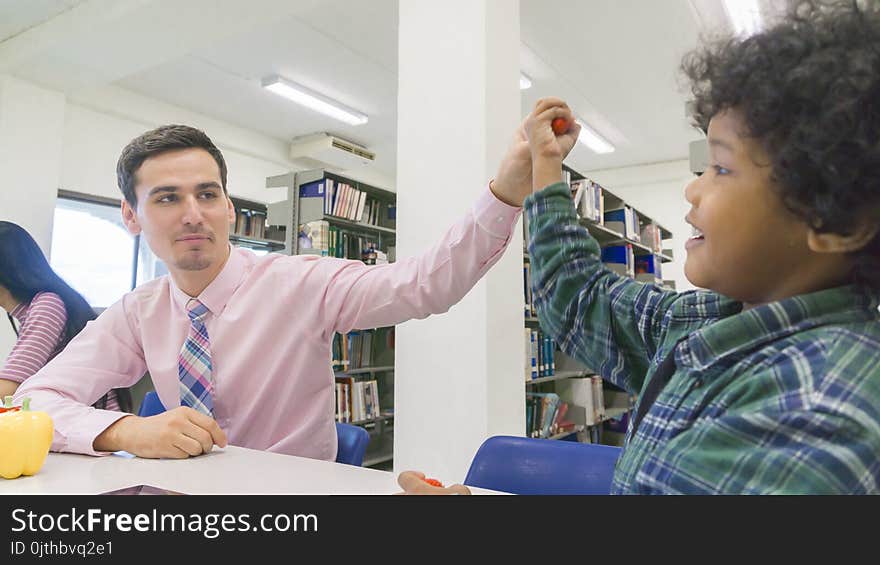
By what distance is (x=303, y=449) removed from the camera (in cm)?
145

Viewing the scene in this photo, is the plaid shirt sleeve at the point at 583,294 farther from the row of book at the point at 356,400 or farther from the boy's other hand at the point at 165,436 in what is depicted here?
the row of book at the point at 356,400

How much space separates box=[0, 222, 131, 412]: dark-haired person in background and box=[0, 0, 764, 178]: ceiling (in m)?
2.00

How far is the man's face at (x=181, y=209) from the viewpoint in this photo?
147cm

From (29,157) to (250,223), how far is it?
77.5 inches

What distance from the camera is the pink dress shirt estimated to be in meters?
1.41

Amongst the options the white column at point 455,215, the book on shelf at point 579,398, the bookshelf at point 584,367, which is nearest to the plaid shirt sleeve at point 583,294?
the white column at point 455,215

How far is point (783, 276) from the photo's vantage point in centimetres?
60

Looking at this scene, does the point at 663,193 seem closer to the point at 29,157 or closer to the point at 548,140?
the point at 29,157

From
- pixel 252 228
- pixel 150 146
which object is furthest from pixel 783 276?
pixel 252 228

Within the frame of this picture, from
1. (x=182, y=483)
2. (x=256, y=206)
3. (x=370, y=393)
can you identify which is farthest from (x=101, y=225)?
(x=182, y=483)

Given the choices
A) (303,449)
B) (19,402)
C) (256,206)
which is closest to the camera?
(19,402)

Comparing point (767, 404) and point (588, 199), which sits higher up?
point (588, 199)

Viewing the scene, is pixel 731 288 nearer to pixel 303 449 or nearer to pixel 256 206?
pixel 303 449
